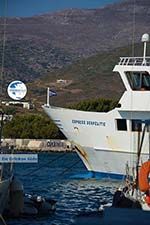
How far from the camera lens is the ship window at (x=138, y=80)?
1640 inches

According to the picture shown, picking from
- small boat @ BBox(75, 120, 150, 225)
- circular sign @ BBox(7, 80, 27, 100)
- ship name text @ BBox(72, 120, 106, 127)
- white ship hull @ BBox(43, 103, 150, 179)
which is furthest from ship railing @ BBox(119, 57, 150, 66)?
small boat @ BBox(75, 120, 150, 225)

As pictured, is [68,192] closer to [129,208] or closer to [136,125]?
[136,125]

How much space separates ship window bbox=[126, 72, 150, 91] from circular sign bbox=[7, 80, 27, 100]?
1713 centimetres

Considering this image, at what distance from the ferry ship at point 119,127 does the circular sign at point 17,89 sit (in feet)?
39.1

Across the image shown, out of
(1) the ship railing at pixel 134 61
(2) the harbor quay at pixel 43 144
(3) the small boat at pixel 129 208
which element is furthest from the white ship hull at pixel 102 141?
(2) the harbor quay at pixel 43 144

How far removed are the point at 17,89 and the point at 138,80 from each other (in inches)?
766

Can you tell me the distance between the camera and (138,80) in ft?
138

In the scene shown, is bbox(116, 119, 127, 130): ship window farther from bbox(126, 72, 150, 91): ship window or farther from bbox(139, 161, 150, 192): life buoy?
bbox(139, 161, 150, 192): life buoy

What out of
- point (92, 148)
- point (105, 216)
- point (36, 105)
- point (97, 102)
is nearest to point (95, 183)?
point (92, 148)

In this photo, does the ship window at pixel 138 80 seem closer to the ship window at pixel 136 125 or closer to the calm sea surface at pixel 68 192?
A: the ship window at pixel 136 125

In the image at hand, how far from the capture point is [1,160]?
2598 centimetres

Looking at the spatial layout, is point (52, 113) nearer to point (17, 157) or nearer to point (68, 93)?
point (17, 157)

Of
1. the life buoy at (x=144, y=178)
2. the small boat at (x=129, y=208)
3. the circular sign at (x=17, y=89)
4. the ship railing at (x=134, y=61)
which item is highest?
the ship railing at (x=134, y=61)

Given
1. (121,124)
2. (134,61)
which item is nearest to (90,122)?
(121,124)
